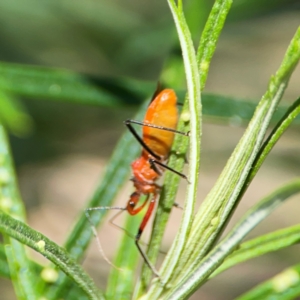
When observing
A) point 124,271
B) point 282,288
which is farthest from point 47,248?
point 282,288

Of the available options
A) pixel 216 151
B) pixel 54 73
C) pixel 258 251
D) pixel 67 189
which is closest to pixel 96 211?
pixel 258 251

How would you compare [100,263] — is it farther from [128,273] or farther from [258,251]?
[258,251]

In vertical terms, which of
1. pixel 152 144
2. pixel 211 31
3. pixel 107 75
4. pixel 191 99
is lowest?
pixel 191 99

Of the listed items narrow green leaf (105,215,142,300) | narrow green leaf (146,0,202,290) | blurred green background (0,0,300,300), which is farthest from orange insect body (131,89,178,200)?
narrow green leaf (146,0,202,290)

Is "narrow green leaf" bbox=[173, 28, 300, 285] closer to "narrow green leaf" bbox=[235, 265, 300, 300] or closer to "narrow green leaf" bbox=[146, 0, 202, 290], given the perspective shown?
"narrow green leaf" bbox=[146, 0, 202, 290]

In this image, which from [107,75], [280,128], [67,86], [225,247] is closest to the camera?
[280,128]

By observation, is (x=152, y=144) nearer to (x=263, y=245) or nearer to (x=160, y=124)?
(x=160, y=124)
